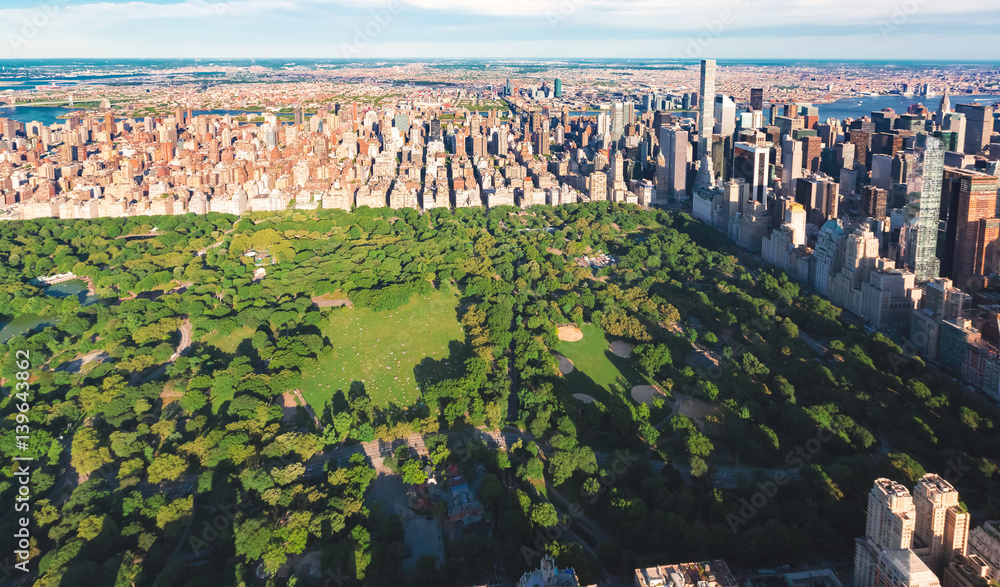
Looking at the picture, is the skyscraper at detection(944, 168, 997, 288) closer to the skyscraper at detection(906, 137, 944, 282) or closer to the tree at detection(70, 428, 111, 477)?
the skyscraper at detection(906, 137, 944, 282)

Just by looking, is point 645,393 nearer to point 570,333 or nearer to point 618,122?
point 570,333

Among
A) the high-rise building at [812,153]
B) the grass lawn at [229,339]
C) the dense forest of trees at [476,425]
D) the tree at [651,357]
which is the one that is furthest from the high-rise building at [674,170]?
the grass lawn at [229,339]

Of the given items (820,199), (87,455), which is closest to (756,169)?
(820,199)

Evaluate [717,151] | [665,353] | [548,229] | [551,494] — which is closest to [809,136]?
[717,151]

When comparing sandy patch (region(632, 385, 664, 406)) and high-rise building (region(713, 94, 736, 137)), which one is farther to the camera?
high-rise building (region(713, 94, 736, 137))

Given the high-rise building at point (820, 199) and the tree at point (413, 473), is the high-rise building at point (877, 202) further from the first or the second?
the tree at point (413, 473)

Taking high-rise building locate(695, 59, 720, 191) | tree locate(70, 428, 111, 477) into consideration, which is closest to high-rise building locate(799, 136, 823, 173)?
high-rise building locate(695, 59, 720, 191)
